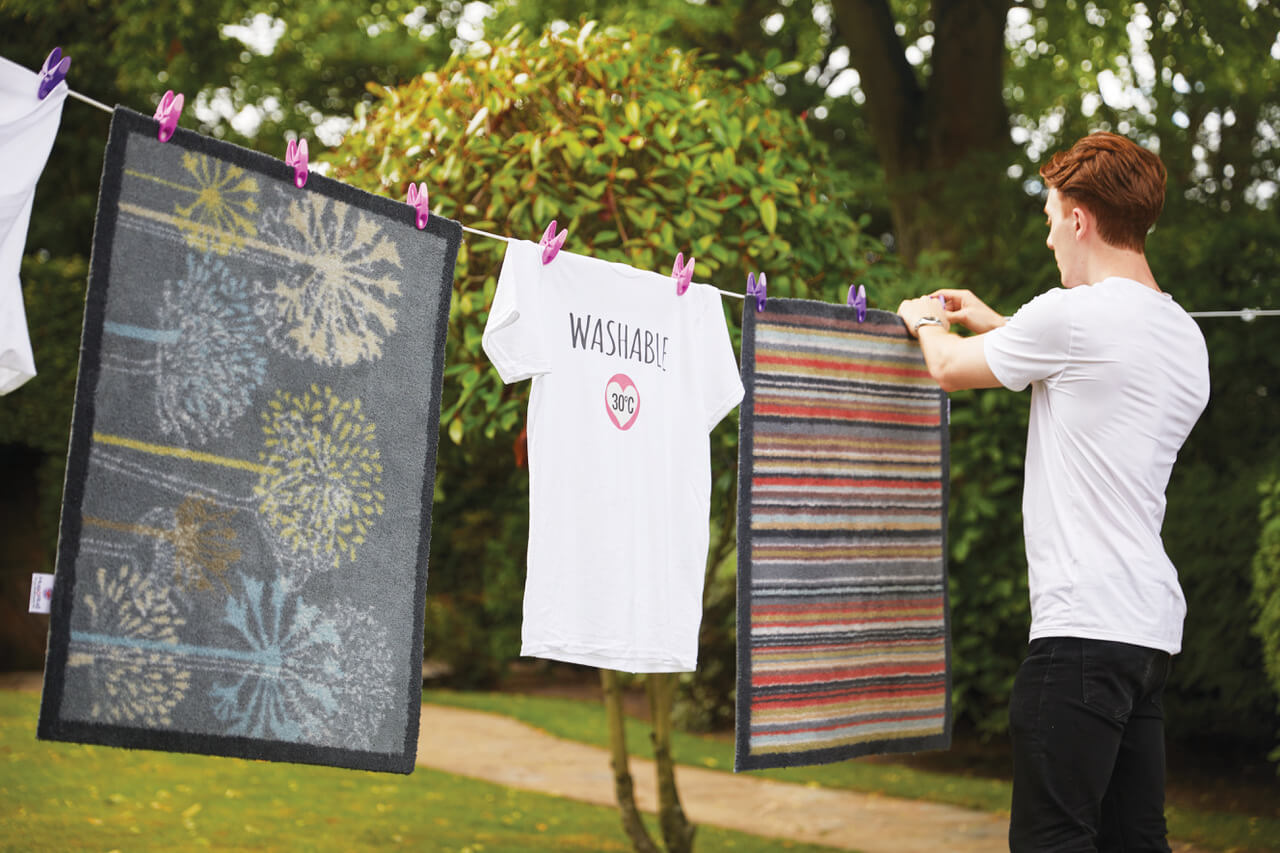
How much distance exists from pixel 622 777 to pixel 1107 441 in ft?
9.80

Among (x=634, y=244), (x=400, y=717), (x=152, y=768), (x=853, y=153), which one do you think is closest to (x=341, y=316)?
(x=400, y=717)

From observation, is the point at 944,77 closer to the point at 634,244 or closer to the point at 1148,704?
the point at 634,244

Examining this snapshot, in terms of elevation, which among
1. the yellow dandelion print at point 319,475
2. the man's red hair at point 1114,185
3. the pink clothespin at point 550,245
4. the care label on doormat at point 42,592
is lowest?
the care label on doormat at point 42,592

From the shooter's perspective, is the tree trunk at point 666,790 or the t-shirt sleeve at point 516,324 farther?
the tree trunk at point 666,790

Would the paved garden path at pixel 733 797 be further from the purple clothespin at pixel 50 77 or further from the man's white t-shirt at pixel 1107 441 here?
the purple clothespin at pixel 50 77

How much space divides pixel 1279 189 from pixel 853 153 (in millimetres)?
4077

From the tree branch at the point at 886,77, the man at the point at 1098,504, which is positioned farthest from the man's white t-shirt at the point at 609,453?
the tree branch at the point at 886,77

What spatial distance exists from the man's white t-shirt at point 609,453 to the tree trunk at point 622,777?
2.08 m

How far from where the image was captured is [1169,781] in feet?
23.2

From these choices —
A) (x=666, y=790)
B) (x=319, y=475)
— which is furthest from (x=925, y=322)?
(x=666, y=790)

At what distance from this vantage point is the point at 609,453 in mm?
2717

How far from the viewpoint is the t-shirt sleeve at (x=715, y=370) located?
117 inches

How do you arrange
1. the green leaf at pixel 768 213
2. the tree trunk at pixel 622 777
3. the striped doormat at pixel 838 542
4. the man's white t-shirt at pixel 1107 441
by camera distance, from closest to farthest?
the man's white t-shirt at pixel 1107 441, the striped doormat at pixel 838 542, the green leaf at pixel 768 213, the tree trunk at pixel 622 777

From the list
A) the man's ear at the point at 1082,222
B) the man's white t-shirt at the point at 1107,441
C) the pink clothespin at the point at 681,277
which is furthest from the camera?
the pink clothespin at the point at 681,277
